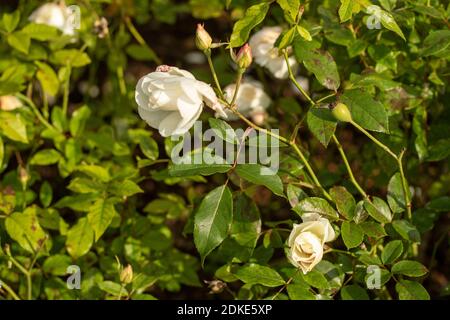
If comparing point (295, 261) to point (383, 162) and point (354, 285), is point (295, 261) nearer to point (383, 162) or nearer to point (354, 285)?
point (354, 285)

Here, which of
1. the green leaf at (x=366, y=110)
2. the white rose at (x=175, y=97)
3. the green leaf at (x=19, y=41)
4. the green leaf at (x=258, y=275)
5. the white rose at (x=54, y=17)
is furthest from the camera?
the white rose at (x=54, y=17)

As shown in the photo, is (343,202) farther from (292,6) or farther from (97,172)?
(97,172)

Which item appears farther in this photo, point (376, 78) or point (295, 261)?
point (376, 78)

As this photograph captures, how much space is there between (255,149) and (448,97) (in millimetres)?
499

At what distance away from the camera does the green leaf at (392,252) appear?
137 centimetres

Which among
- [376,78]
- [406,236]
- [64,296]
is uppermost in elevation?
[376,78]

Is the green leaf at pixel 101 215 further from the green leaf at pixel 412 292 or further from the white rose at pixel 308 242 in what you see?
the green leaf at pixel 412 292

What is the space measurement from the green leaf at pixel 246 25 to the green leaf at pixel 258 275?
44 cm

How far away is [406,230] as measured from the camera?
4.65 feet

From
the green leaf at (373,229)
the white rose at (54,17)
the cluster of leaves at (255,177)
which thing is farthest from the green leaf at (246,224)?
the white rose at (54,17)
